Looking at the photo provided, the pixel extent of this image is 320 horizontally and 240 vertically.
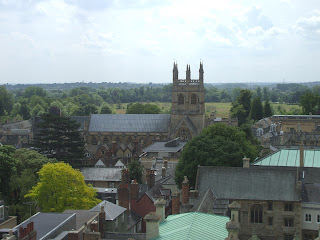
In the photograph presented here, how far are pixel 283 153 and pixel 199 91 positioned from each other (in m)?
39.7

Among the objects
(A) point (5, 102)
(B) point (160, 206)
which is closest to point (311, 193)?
(B) point (160, 206)

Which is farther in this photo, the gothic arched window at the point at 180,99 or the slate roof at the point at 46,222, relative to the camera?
the gothic arched window at the point at 180,99

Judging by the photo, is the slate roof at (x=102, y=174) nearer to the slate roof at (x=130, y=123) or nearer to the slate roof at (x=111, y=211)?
the slate roof at (x=111, y=211)

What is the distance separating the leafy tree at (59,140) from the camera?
66.0m

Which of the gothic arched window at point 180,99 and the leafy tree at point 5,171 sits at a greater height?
the gothic arched window at point 180,99

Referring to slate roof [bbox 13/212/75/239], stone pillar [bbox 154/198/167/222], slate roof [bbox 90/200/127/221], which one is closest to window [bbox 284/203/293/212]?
slate roof [bbox 90/200/127/221]

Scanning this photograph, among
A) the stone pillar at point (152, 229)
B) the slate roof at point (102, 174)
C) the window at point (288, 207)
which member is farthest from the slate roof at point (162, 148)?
the stone pillar at point (152, 229)

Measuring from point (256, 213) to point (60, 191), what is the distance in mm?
17728

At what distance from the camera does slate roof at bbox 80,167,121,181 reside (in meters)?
59.5

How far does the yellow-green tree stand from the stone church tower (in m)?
42.6

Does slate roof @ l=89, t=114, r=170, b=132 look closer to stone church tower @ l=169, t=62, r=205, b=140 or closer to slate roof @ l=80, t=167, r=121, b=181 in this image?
stone church tower @ l=169, t=62, r=205, b=140

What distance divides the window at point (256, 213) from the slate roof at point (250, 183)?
2.41ft

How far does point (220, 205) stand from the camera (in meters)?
36.8

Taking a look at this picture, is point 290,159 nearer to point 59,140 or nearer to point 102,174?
point 102,174
